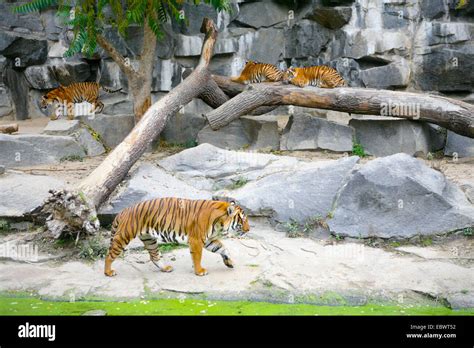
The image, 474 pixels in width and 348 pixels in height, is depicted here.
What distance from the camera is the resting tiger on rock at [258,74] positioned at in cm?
1129

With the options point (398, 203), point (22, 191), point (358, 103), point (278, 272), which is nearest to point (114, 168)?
point (22, 191)

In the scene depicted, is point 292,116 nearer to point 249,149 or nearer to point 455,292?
point 249,149

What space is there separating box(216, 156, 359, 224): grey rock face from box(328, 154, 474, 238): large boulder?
174 millimetres

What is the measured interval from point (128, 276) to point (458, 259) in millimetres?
3458

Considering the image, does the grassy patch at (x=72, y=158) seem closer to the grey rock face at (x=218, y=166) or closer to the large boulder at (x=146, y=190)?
the grey rock face at (x=218, y=166)

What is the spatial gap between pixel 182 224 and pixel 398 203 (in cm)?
283

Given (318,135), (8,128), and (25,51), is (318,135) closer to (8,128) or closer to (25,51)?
(8,128)

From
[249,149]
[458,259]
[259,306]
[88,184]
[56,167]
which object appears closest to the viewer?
[259,306]

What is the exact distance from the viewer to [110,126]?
1136 centimetres

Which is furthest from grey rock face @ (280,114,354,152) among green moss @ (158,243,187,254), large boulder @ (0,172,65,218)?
large boulder @ (0,172,65,218)

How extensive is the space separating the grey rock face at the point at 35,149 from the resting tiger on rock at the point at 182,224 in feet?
14.3

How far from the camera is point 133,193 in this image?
26.7 feet

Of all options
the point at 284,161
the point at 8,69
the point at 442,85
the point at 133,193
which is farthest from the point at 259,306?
the point at 8,69

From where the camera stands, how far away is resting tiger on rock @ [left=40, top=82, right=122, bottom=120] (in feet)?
38.1
